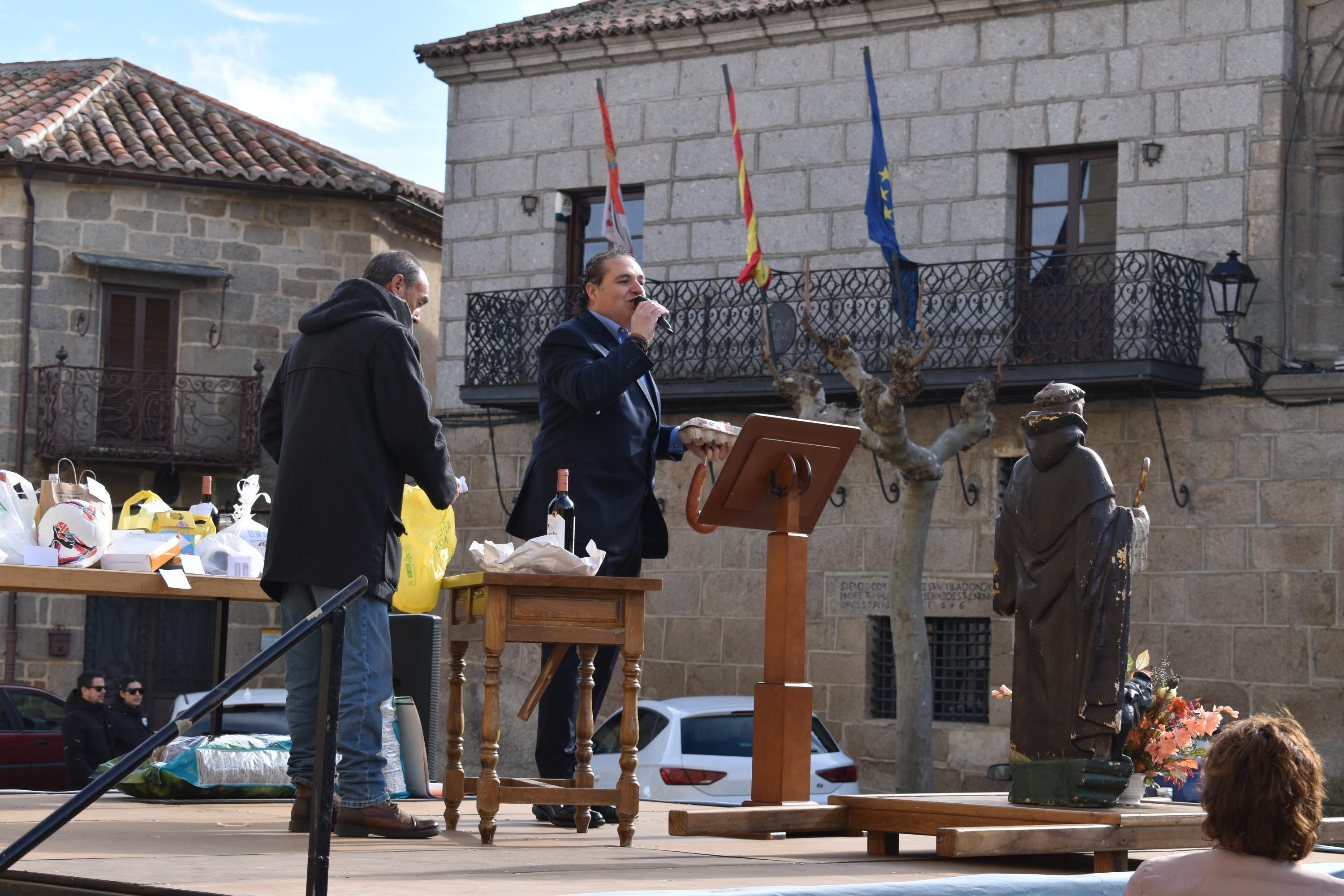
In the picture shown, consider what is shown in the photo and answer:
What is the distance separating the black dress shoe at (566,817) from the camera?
5.88m

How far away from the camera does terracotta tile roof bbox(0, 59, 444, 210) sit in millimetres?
21156

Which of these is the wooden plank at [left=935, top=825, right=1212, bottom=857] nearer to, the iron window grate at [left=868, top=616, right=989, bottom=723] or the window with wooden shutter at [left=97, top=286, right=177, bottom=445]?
the iron window grate at [left=868, top=616, right=989, bottom=723]

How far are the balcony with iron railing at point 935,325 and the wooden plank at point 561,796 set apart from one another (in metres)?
10.7

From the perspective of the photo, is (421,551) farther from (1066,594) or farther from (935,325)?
(935,325)

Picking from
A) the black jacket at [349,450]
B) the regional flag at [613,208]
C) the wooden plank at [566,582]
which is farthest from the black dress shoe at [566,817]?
the regional flag at [613,208]

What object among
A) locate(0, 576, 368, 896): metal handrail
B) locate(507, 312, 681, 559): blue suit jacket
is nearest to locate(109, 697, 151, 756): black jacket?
locate(507, 312, 681, 559): blue suit jacket

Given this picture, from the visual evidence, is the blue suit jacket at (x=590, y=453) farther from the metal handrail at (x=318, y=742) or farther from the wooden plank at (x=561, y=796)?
the metal handrail at (x=318, y=742)

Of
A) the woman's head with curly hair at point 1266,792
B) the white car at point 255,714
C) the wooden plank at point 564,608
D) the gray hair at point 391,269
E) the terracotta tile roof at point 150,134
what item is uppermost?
the terracotta tile roof at point 150,134

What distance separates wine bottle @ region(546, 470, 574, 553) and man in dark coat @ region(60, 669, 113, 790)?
6.55 meters

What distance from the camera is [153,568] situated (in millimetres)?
6836

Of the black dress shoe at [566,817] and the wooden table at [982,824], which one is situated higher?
the wooden table at [982,824]

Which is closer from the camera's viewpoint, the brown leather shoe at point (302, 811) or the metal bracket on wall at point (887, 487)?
the brown leather shoe at point (302, 811)

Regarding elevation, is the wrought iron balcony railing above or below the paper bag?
above

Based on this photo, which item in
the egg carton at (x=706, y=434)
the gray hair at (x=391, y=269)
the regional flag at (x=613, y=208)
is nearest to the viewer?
the gray hair at (x=391, y=269)
